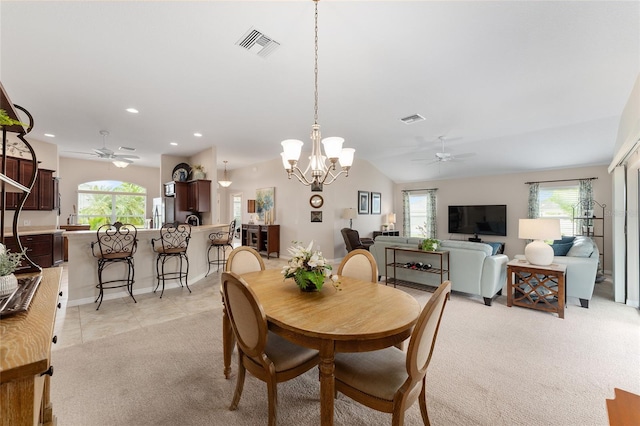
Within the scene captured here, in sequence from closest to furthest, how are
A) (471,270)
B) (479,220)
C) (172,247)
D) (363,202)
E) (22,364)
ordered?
(22,364) < (471,270) < (172,247) < (479,220) < (363,202)

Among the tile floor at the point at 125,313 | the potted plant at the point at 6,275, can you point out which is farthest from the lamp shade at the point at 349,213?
the potted plant at the point at 6,275

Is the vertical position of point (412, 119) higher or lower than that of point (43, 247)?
higher

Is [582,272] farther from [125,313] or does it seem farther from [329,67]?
[125,313]

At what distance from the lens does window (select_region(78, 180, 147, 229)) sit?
7.96 metres

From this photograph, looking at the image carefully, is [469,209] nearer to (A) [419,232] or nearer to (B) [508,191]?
(B) [508,191]

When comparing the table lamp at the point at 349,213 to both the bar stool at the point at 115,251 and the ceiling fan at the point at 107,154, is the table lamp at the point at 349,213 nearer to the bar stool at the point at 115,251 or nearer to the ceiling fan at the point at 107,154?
the bar stool at the point at 115,251

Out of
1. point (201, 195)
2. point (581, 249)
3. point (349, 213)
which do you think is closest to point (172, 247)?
point (201, 195)

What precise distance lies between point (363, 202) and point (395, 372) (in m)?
6.67

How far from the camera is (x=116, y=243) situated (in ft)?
13.4

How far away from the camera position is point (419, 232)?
8992mm

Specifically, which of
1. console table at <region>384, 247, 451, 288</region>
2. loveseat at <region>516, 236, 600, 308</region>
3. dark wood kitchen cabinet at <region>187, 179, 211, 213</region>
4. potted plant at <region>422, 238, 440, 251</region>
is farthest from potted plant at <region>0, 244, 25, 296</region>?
loveseat at <region>516, 236, 600, 308</region>

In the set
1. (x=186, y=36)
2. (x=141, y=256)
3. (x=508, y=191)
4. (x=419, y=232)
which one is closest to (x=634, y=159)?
(x=508, y=191)

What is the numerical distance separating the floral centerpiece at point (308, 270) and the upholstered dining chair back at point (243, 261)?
2.66ft

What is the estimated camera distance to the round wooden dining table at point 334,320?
141cm
